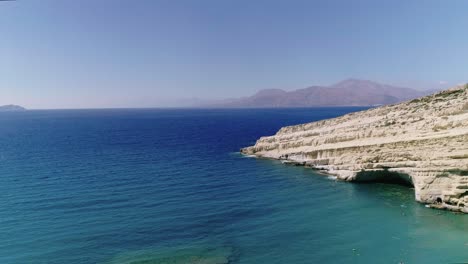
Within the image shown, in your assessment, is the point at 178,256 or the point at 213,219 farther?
the point at 213,219

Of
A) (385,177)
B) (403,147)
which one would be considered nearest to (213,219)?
(385,177)

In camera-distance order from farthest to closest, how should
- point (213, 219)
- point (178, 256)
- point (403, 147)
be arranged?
point (403, 147) < point (213, 219) < point (178, 256)

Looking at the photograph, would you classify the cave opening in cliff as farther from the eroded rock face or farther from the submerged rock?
the submerged rock

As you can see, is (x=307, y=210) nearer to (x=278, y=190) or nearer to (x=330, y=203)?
(x=330, y=203)

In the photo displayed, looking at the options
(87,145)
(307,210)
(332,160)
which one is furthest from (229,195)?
(87,145)

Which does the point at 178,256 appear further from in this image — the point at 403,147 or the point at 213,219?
the point at 403,147

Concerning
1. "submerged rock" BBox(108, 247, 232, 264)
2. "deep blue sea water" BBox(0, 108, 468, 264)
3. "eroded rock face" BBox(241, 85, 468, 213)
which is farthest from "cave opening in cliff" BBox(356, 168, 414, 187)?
"submerged rock" BBox(108, 247, 232, 264)
